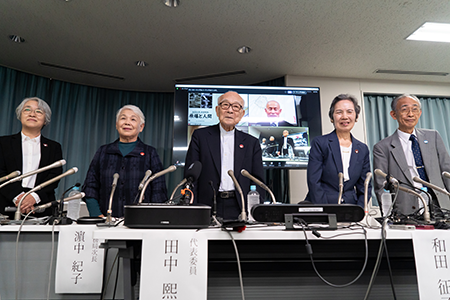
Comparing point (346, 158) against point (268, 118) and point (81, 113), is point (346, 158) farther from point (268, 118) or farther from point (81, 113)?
point (81, 113)

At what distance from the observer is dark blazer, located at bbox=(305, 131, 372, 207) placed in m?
2.04

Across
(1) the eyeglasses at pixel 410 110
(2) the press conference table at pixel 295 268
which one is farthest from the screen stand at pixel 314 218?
(1) the eyeglasses at pixel 410 110

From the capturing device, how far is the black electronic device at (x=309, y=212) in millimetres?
1175

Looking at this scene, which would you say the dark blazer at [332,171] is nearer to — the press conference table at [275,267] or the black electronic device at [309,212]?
the press conference table at [275,267]

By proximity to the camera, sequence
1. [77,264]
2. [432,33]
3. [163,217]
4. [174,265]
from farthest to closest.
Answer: [432,33] → [77,264] → [163,217] → [174,265]

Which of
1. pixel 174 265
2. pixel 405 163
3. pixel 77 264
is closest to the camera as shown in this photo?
pixel 174 265

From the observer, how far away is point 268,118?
3.68 metres

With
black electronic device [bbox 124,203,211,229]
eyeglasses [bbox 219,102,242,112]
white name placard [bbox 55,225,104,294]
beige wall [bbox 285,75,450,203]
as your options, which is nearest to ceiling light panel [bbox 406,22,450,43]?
beige wall [bbox 285,75,450,203]

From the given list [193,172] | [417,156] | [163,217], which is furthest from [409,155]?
[163,217]

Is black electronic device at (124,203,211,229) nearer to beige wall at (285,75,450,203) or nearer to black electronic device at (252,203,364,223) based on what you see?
black electronic device at (252,203,364,223)

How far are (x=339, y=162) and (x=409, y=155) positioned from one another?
27.4 inches

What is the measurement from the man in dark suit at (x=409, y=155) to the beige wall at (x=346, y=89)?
1.74m

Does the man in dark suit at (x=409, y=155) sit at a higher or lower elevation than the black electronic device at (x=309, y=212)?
higher

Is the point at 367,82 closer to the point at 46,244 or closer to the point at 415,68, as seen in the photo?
the point at 415,68
